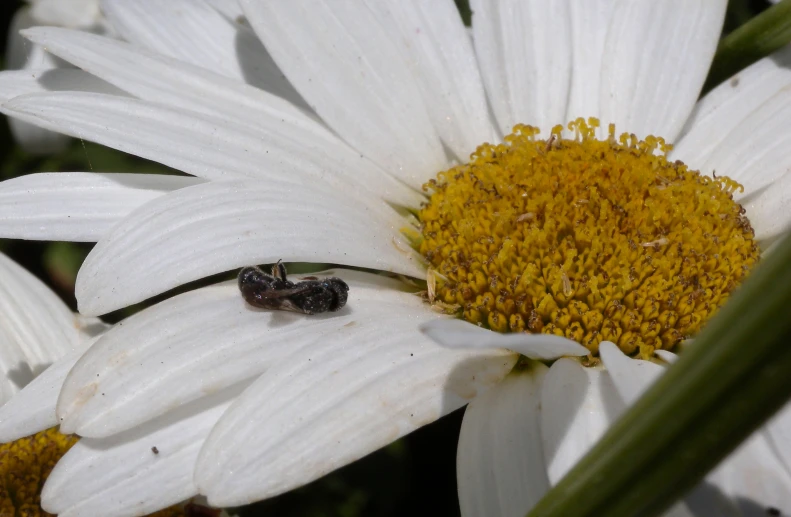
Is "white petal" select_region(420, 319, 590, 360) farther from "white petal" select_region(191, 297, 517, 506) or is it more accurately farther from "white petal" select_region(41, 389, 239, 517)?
"white petal" select_region(41, 389, 239, 517)

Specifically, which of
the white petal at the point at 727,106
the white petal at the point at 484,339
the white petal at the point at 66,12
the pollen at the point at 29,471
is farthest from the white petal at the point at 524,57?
the white petal at the point at 66,12

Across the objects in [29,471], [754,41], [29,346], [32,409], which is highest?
[754,41]

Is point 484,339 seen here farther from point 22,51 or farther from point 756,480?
point 22,51

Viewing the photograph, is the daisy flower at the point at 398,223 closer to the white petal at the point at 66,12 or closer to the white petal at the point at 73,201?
the white petal at the point at 73,201

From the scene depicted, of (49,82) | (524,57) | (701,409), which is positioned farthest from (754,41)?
(701,409)

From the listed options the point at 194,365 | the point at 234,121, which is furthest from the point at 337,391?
the point at 234,121

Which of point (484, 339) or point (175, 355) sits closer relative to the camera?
point (484, 339)

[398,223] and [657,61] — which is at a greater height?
[657,61]
